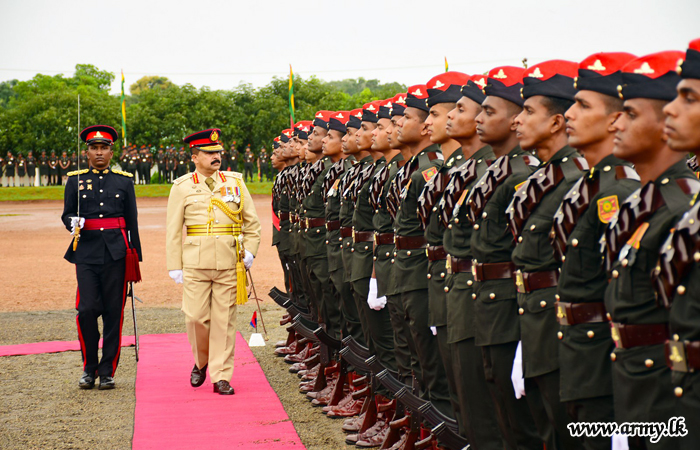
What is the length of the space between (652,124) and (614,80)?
17.9 inches

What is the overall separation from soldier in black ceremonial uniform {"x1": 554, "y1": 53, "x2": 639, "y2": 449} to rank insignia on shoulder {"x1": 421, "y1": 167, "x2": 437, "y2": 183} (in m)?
1.81

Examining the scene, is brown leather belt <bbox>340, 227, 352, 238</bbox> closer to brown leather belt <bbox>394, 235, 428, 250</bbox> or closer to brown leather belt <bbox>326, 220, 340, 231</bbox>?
brown leather belt <bbox>326, 220, 340, 231</bbox>

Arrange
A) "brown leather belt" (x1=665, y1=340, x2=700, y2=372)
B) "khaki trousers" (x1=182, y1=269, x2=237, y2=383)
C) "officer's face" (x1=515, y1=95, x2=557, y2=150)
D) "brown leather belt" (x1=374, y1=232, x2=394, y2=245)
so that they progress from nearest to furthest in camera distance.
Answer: "brown leather belt" (x1=665, y1=340, x2=700, y2=372) → "officer's face" (x1=515, y1=95, x2=557, y2=150) → "brown leather belt" (x1=374, y1=232, x2=394, y2=245) → "khaki trousers" (x1=182, y1=269, x2=237, y2=383)

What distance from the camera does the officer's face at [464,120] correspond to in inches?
188

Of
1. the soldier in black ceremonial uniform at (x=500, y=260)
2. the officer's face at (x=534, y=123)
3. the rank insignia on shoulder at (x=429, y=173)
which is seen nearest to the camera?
the officer's face at (x=534, y=123)

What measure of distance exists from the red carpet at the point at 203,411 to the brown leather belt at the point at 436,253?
1.67 metres

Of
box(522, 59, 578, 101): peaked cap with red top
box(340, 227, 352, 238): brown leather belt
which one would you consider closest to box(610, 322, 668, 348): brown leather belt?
box(522, 59, 578, 101): peaked cap with red top

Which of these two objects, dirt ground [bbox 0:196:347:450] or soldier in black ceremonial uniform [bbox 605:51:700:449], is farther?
dirt ground [bbox 0:196:347:450]

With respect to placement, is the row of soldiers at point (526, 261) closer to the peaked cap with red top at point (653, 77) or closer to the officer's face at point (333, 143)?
the peaked cap with red top at point (653, 77)

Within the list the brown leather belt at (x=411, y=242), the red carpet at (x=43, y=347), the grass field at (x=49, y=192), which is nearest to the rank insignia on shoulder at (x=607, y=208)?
the brown leather belt at (x=411, y=242)

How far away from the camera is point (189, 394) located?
7285mm

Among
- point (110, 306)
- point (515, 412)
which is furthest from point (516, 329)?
point (110, 306)

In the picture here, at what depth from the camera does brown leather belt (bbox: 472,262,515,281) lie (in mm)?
4055

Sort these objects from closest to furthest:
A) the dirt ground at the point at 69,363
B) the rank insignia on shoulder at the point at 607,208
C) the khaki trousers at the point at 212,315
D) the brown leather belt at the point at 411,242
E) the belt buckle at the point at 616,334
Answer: the belt buckle at the point at 616,334 < the rank insignia on shoulder at the point at 607,208 < the brown leather belt at the point at 411,242 < the dirt ground at the point at 69,363 < the khaki trousers at the point at 212,315
